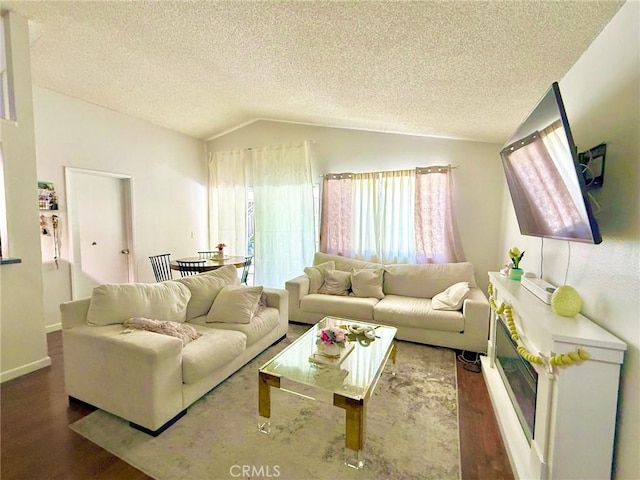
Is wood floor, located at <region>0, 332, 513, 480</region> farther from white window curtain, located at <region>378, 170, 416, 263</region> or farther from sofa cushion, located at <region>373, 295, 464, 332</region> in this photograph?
white window curtain, located at <region>378, 170, 416, 263</region>

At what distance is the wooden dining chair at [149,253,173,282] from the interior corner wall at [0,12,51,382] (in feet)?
5.88

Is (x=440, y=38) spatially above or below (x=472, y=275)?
above

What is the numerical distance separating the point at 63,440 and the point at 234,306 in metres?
1.28

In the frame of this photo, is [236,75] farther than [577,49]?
Yes

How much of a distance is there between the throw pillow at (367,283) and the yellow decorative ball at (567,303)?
2.14 meters

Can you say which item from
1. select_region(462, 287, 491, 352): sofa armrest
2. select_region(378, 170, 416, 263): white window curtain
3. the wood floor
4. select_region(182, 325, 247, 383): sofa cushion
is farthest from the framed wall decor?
select_region(462, 287, 491, 352): sofa armrest

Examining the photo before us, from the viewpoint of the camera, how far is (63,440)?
1.71 meters

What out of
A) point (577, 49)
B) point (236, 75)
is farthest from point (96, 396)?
point (577, 49)

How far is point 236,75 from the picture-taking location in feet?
10.1

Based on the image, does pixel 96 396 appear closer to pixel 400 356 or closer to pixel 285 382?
pixel 285 382

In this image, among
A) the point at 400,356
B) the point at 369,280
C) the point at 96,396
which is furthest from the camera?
the point at 369,280

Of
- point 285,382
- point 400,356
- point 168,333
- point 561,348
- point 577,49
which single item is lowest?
point 400,356

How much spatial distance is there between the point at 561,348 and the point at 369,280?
2423 millimetres

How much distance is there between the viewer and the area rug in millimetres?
1528
